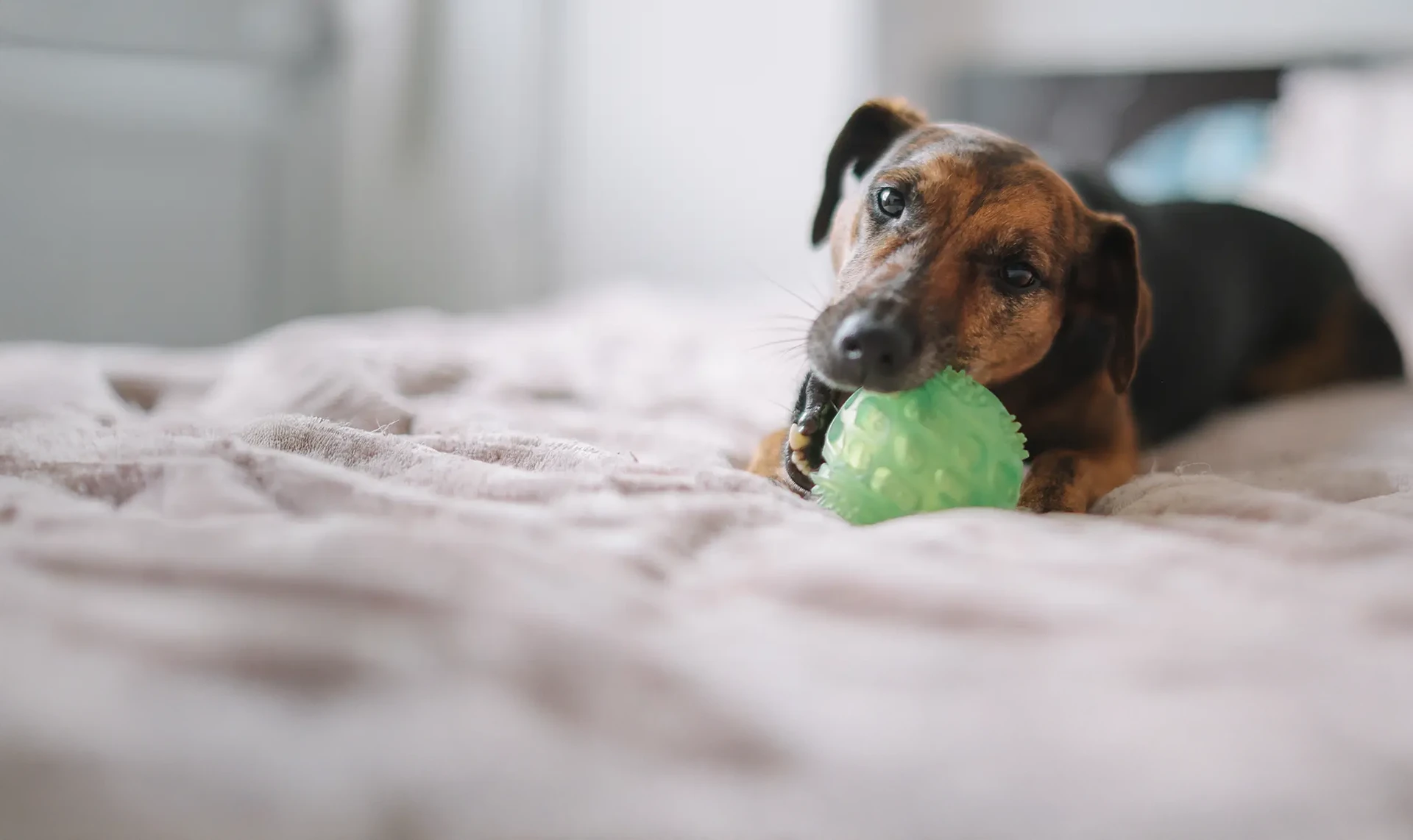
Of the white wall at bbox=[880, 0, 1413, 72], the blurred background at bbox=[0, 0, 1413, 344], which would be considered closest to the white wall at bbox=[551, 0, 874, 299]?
the blurred background at bbox=[0, 0, 1413, 344]

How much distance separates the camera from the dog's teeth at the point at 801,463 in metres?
1.35

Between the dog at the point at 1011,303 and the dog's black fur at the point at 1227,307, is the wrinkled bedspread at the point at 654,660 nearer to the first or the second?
the dog at the point at 1011,303

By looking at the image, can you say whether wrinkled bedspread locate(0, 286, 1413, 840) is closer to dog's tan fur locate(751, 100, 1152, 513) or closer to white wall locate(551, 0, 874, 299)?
dog's tan fur locate(751, 100, 1152, 513)

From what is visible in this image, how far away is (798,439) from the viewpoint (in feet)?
→ 4.54

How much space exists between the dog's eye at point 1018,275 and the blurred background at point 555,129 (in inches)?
75.5

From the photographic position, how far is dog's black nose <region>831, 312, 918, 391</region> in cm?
125

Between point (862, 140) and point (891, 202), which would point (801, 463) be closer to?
point (891, 202)

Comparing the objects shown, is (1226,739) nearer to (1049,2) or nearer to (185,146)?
(185,146)

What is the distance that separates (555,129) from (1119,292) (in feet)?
12.8

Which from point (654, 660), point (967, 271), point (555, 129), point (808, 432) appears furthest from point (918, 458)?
point (555, 129)

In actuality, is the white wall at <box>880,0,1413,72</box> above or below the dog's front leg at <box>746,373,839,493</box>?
above

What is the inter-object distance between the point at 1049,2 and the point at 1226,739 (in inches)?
172

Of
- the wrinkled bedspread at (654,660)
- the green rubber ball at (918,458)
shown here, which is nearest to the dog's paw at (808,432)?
the green rubber ball at (918,458)

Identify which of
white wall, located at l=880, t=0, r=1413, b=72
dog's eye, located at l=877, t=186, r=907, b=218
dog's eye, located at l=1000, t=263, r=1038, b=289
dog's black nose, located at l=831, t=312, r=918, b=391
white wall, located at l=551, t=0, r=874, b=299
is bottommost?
white wall, located at l=551, t=0, r=874, b=299
